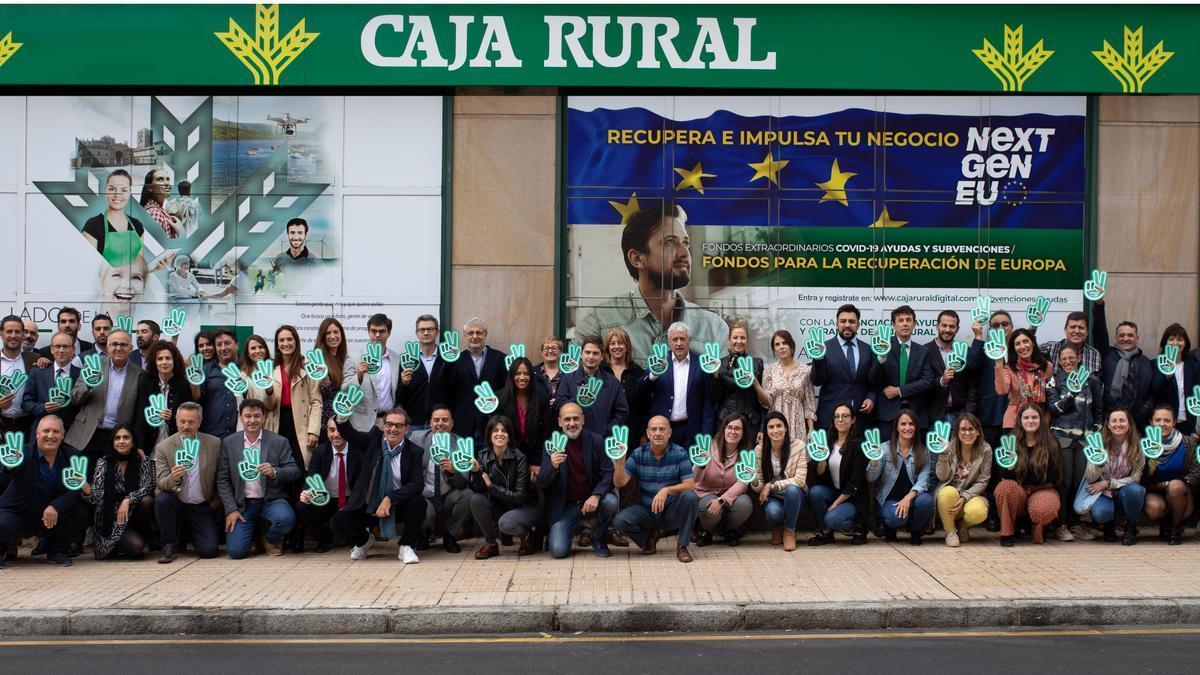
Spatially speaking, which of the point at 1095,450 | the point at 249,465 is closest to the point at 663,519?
the point at 249,465

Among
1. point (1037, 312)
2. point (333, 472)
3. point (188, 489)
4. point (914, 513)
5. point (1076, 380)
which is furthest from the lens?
point (1037, 312)

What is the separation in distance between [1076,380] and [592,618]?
559cm

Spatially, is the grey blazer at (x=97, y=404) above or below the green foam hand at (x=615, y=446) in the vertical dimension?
above

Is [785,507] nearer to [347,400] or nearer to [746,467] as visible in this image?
[746,467]

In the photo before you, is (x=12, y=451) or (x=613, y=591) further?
(x=12, y=451)

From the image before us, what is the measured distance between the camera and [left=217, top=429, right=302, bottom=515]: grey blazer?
10078 millimetres

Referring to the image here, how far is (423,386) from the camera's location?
11.1m

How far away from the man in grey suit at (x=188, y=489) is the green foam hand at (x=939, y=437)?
648 cm

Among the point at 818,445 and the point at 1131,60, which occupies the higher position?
the point at 1131,60

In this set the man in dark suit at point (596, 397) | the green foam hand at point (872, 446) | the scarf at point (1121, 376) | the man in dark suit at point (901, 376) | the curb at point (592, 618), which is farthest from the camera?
the scarf at point (1121, 376)

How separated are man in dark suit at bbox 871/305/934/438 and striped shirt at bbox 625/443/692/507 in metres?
2.26

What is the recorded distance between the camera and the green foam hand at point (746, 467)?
10070mm

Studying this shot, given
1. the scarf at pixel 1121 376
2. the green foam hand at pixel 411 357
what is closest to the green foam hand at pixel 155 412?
the green foam hand at pixel 411 357

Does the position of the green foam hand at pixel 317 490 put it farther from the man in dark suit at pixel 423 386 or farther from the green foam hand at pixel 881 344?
the green foam hand at pixel 881 344
